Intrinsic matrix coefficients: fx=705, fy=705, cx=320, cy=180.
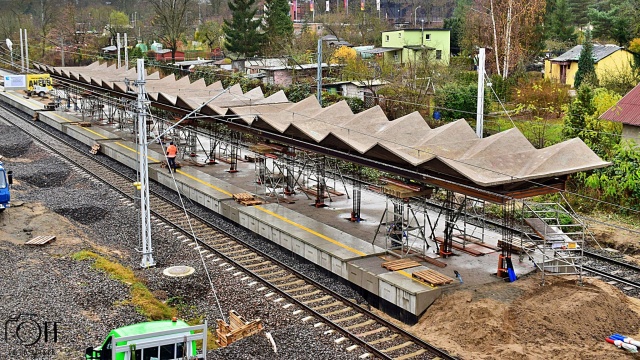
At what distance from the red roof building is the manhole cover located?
20.3 meters

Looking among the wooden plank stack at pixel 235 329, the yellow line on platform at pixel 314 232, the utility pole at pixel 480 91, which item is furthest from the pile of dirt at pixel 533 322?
the utility pole at pixel 480 91

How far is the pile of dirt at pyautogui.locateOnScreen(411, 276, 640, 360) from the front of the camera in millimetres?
15656

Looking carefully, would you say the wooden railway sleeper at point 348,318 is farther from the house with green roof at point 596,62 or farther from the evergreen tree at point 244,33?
the evergreen tree at point 244,33

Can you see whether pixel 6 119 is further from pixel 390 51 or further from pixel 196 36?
pixel 196 36

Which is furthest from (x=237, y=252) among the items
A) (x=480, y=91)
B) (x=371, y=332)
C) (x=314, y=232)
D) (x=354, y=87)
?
(x=354, y=87)

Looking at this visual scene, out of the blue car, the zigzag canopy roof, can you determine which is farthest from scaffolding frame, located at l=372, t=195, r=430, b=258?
the blue car

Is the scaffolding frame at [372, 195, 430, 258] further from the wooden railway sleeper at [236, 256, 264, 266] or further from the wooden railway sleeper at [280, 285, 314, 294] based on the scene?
the wooden railway sleeper at [236, 256, 264, 266]

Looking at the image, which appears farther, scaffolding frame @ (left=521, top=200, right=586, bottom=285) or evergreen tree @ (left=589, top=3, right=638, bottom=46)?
evergreen tree @ (left=589, top=3, right=638, bottom=46)

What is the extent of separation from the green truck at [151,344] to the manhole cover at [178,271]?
6.62 meters

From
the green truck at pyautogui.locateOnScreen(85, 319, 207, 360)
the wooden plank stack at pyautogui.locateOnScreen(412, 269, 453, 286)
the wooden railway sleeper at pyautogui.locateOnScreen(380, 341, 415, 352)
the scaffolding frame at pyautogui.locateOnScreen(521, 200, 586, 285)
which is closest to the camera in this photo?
the green truck at pyautogui.locateOnScreen(85, 319, 207, 360)

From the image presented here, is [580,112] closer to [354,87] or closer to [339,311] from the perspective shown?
[354,87]

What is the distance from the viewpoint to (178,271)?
2145 centimetres

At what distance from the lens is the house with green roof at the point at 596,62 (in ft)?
170

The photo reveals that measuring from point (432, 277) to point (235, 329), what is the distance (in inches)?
213
